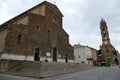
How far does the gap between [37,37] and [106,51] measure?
45.8 metres

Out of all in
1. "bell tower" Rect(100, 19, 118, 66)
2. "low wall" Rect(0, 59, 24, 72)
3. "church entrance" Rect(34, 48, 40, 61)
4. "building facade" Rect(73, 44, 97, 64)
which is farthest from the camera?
"bell tower" Rect(100, 19, 118, 66)

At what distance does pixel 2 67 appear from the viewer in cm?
1975

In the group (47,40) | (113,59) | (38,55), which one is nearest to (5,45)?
(38,55)

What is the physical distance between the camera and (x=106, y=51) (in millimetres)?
63219

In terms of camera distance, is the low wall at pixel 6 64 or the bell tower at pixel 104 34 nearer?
the low wall at pixel 6 64

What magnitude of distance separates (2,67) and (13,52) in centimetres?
298

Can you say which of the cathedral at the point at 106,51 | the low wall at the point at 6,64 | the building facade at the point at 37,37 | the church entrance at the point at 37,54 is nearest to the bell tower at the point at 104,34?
the cathedral at the point at 106,51

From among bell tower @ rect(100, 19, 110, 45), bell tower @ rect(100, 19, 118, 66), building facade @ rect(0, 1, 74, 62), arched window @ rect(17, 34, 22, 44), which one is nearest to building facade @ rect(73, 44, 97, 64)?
bell tower @ rect(100, 19, 118, 66)

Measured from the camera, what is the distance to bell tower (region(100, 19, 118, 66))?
6062cm

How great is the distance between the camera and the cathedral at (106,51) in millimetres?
60719

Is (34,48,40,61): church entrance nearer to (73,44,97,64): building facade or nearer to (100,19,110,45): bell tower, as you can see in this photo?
(73,44,97,64): building facade

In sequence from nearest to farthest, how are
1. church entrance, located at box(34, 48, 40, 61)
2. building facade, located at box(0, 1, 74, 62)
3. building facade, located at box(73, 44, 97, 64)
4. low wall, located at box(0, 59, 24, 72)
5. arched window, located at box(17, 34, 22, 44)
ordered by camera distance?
low wall, located at box(0, 59, 24, 72), building facade, located at box(0, 1, 74, 62), arched window, located at box(17, 34, 22, 44), church entrance, located at box(34, 48, 40, 61), building facade, located at box(73, 44, 97, 64)

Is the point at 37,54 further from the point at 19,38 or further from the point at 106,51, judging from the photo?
the point at 106,51

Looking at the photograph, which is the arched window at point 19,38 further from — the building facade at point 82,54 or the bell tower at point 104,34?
the bell tower at point 104,34
